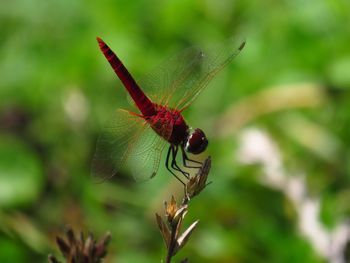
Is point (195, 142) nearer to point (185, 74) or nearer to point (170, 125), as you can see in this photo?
point (170, 125)

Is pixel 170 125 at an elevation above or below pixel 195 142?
above

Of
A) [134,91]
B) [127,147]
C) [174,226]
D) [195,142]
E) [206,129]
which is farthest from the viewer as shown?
[206,129]

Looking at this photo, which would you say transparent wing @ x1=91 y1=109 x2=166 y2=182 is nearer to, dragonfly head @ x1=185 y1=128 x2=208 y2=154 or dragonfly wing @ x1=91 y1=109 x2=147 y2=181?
dragonfly wing @ x1=91 y1=109 x2=147 y2=181

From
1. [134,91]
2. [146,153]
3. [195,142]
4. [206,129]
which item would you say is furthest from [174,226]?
[206,129]

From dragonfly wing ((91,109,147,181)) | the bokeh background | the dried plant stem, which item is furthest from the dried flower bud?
the bokeh background

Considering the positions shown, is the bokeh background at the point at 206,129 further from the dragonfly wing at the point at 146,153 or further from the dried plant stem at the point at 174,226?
the dried plant stem at the point at 174,226

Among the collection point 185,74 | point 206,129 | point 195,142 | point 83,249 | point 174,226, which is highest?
point 206,129

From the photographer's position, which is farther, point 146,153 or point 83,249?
point 146,153
